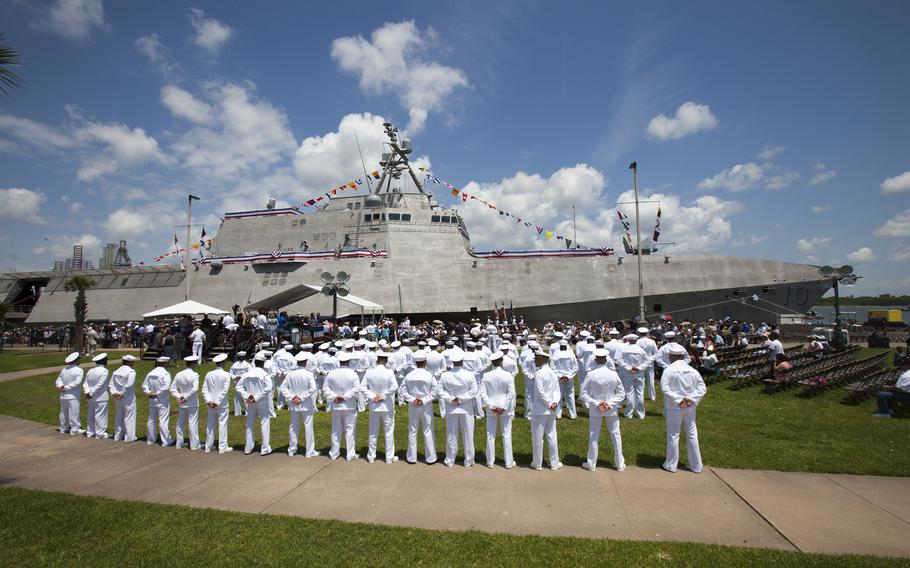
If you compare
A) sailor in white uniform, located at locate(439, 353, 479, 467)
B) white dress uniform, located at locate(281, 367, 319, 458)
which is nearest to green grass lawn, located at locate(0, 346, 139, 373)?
white dress uniform, located at locate(281, 367, 319, 458)

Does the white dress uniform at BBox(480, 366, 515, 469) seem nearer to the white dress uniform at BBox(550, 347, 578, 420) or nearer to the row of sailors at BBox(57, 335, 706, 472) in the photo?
the row of sailors at BBox(57, 335, 706, 472)

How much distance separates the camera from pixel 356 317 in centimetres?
2872

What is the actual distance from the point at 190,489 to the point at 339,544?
2733 millimetres

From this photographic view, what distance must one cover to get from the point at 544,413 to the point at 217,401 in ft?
17.2

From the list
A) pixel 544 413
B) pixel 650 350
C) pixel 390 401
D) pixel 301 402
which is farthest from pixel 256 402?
pixel 650 350

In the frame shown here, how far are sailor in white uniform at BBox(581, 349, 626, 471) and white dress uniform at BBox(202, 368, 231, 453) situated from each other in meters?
5.69

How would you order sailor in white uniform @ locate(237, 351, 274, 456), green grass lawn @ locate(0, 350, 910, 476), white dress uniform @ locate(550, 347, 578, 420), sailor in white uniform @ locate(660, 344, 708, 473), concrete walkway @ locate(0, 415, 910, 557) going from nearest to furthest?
concrete walkway @ locate(0, 415, 910, 557) < sailor in white uniform @ locate(660, 344, 708, 473) < green grass lawn @ locate(0, 350, 910, 476) < sailor in white uniform @ locate(237, 351, 274, 456) < white dress uniform @ locate(550, 347, 578, 420)

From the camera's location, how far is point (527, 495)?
18.4ft

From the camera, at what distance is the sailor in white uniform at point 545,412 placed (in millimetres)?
6469

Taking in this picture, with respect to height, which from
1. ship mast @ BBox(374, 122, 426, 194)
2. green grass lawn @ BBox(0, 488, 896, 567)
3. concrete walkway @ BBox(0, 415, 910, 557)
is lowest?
concrete walkway @ BBox(0, 415, 910, 557)

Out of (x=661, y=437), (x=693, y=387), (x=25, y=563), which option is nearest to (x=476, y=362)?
(x=661, y=437)

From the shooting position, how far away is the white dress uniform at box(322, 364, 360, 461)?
7141 millimetres

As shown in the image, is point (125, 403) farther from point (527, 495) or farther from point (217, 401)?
point (527, 495)

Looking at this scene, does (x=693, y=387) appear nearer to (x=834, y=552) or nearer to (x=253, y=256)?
(x=834, y=552)
